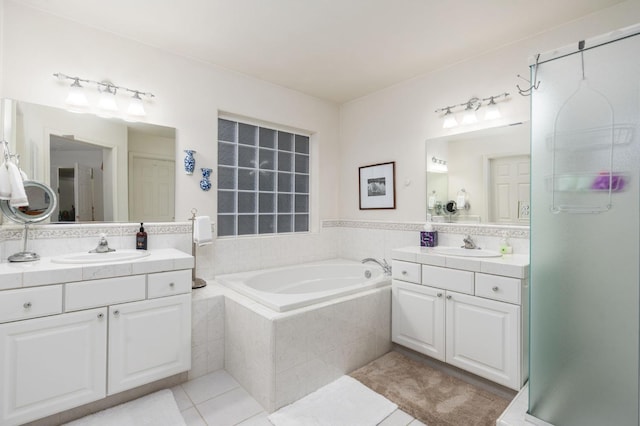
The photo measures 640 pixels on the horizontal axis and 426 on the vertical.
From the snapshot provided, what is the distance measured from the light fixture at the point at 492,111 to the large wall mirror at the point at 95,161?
2.67 meters

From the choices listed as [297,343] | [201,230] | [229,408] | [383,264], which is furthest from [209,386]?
[383,264]

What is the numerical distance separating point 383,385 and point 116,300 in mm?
1826

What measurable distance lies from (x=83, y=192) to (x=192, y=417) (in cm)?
172

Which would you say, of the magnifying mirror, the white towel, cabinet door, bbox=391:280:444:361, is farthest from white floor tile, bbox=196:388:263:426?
the magnifying mirror

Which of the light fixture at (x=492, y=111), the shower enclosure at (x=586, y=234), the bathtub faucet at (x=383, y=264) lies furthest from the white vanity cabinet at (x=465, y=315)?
the light fixture at (x=492, y=111)

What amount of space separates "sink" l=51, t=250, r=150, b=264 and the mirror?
2515 millimetres

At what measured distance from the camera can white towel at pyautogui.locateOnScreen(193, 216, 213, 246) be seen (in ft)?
8.11

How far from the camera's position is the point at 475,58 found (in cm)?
263

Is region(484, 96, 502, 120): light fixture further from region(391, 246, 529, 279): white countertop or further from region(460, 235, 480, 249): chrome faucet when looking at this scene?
region(391, 246, 529, 279): white countertop

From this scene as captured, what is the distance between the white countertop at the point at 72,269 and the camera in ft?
5.10

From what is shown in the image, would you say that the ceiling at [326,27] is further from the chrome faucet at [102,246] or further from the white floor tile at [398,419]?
the white floor tile at [398,419]

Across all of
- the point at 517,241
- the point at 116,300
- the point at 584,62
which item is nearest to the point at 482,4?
the point at 584,62

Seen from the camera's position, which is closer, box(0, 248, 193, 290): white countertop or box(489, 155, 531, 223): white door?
box(0, 248, 193, 290): white countertop

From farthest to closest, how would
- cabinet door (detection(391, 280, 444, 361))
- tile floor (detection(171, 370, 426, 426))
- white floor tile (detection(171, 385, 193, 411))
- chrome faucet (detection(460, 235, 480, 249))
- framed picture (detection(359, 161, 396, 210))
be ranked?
framed picture (detection(359, 161, 396, 210))
chrome faucet (detection(460, 235, 480, 249))
cabinet door (detection(391, 280, 444, 361))
white floor tile (detection(171, 385, 193, 411))
tile floor (detection(171, 370, 426, 426))
